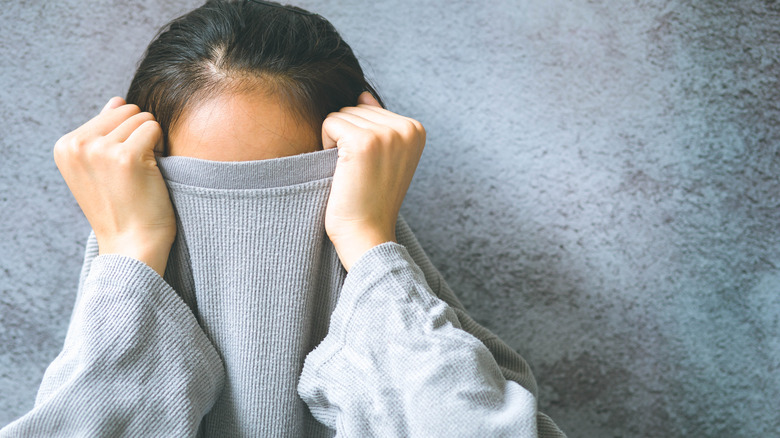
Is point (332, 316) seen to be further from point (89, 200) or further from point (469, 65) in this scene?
point (469, 65)

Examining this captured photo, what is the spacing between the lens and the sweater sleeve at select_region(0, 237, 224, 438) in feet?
1.82

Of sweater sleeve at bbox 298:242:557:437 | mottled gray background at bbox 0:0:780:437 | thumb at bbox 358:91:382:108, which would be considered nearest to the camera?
sweater sleeve at bbox 298:242:557:437

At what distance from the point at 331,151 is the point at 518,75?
0.37 meters

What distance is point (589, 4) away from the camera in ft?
2.81

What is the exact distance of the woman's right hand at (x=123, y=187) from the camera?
1.99ft

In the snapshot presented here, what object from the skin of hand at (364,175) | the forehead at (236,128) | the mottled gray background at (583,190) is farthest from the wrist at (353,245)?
the mottled gray background at (583,190)

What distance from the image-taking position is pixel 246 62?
62 centimetres

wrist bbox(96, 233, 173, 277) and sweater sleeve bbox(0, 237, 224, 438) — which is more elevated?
wrist bbox(96, 233, 173, 277)

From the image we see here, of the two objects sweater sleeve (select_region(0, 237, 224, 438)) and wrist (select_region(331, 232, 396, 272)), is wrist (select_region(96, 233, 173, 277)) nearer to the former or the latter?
sweater sleeve (select_region(0, 237, 224, 438))

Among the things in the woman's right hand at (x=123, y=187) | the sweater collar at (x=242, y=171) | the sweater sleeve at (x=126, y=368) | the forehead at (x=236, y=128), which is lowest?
the sweater sleeve at (x=126, y=368)

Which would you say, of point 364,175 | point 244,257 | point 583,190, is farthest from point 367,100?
point 583,190

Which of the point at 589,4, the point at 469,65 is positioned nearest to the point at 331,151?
the point at 469,65

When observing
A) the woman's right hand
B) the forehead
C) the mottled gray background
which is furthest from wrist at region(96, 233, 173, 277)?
the mottled gray background

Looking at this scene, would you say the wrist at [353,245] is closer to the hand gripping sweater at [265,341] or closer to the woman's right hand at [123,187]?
the hand gripping sweater at [265,341]
